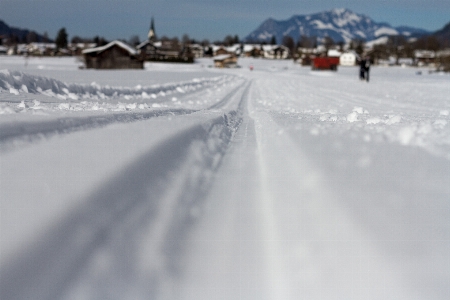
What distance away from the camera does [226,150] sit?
4.07 metres

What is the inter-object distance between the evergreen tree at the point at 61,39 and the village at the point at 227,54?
445 millimetres

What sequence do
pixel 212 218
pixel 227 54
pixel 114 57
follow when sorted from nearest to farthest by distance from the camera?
pixel 212 218 → pixel 114 57 → pixel 227 54

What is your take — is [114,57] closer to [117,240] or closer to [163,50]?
[117,240]

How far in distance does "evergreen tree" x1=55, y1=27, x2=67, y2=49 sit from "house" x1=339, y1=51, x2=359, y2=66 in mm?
92661

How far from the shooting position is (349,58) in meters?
137

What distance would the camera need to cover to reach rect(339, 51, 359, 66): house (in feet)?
441

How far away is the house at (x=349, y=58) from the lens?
13449 centimetres

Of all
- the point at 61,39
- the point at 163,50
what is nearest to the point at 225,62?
the point at 163,50

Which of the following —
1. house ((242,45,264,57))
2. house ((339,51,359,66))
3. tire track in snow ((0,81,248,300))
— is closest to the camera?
tire track in snow ((0,81,248,300))

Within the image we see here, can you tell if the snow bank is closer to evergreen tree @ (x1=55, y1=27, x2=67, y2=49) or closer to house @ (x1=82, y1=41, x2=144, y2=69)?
house @ (x1=82, y1=41, x2=144, y2=69)

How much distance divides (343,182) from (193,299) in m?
1.43

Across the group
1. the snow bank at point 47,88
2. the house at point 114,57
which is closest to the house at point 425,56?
the house at point 114,57

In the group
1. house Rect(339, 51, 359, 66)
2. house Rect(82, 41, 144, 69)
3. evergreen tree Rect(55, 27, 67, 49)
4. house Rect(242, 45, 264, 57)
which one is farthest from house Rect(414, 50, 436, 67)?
evergreen tree Rect(55, 27, 67, 49)

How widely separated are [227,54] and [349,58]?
39005 mm
